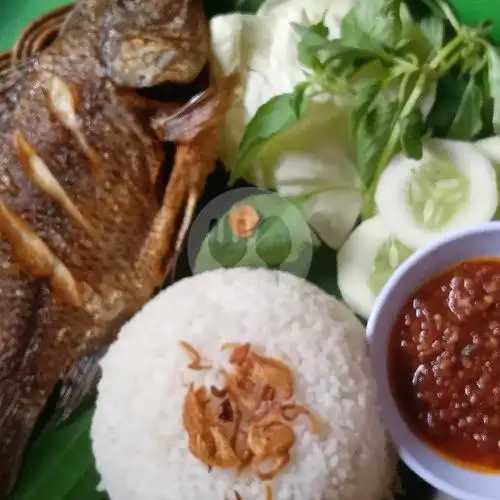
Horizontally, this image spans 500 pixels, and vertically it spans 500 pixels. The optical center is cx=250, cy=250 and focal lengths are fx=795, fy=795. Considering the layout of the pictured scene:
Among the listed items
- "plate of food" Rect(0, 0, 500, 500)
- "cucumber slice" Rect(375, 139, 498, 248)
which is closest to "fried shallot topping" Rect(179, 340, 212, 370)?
"plate of food" Rect(0, 0, 500, 500)

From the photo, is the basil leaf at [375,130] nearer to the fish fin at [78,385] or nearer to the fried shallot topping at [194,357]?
the fried shallot topping at [194,357]

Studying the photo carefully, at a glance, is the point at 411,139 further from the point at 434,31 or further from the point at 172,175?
the point at 172,175

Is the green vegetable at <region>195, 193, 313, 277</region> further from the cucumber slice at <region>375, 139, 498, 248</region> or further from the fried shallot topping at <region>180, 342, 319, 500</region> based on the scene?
the fried shallot topping at <region>180, 342, 319, 500</region>

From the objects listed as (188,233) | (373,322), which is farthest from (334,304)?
(188,233)

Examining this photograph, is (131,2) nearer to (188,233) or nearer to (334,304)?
(188,233)

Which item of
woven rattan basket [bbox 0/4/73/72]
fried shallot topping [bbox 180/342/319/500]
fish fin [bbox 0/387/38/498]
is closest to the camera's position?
fried shallot topping [bbox 180/342/319/500]

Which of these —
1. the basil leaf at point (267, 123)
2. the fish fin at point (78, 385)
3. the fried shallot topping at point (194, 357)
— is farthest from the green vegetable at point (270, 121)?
the fish fin at point (78, 385)

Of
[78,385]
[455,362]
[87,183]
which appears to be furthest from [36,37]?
[455,362]
